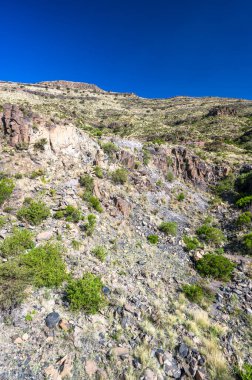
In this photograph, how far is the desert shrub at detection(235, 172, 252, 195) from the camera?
62.8ft

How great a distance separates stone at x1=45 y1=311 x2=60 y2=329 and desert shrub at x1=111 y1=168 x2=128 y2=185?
11.3m

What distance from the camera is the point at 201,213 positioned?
17750 mm

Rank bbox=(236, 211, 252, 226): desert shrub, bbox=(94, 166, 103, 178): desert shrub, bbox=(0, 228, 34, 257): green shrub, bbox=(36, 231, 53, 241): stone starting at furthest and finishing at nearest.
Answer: bbox=(94, 166, 103, 178): desert shrub < bbox=(236, 211, 252, 226): desert shrub < bbox=(36, 231, 53, 241): stone < bbox=(0, 228, 34, 257): green shrub

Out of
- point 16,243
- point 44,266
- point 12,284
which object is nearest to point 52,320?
point 12,284

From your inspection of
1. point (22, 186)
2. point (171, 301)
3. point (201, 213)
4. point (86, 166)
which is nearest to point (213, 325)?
point (171, 301)

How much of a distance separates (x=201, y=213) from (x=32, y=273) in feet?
46.4

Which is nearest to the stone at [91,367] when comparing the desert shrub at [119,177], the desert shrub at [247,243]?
the desert shrub at [247,243]

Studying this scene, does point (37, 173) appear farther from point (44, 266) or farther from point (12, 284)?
point (12, 284)

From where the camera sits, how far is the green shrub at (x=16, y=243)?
8.41 meters

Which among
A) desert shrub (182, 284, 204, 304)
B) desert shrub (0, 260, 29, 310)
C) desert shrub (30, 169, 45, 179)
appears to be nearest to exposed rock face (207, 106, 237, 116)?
desert shrub (30, 169, 45, 179)

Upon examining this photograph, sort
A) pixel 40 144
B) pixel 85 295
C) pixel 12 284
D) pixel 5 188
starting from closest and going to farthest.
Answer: pixel 12 284 → pixel 85 295 → pixel 5 188 → pixel 40 144

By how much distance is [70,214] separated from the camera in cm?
1185

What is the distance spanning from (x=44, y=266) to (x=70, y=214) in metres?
3.94

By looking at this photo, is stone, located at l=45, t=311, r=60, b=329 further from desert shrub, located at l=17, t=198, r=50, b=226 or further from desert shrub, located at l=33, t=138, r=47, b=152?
desert shrub, located at l=33, t=138, r=47, b=152
